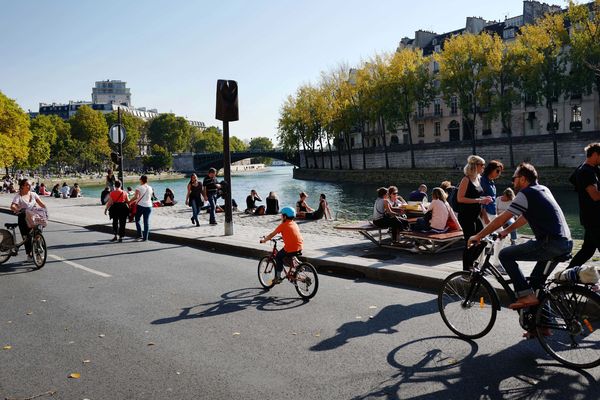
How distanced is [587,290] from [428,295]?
2.96 metres

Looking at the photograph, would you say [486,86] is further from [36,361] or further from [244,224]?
[36,361]

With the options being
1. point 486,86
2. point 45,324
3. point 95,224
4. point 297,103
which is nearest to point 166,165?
point 297,103

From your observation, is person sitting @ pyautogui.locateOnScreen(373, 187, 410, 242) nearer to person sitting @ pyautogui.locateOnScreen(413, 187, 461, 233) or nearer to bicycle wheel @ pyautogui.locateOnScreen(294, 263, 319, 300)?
person sitting @ pyautogui.locateOnScreen(413, 187, 461, 233)

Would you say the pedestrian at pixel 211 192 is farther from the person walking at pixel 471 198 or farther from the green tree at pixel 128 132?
the green tree at pixel 128 132

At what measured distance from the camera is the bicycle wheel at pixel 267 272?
26.1 feet

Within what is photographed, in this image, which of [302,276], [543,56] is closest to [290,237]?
[302,276]

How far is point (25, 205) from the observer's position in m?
10.4

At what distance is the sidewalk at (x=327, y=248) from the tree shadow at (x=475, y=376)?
8.54ft

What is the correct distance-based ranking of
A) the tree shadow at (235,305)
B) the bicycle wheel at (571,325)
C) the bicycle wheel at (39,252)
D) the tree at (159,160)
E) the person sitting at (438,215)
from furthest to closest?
the tree at (159,160) < the bicycle wheel at (39,252) < the person sitting at (438,215) < the tree shadow at (235,305) < the bicycle wheel at (571,325)

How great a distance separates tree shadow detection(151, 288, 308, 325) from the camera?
6547 millimetres

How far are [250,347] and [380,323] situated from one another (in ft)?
5.16

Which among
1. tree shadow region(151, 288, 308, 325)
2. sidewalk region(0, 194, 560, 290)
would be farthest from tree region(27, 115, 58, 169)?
tree shadow region(151, 288, 308, 325)

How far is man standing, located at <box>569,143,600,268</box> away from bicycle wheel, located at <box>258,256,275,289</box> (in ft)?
13.6

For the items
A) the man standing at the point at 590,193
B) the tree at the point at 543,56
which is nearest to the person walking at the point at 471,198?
the man standing at the point at 590,193
